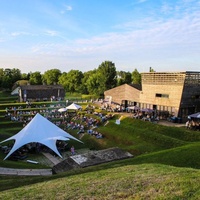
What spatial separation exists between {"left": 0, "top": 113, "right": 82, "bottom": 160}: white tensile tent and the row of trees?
133ft

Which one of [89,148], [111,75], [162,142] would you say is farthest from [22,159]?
[111,75]

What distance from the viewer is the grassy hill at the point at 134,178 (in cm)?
699

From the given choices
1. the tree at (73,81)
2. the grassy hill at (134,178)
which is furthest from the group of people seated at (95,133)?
the tree at (73,81)

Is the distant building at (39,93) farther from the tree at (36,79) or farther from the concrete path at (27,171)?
the tree at (36,79)

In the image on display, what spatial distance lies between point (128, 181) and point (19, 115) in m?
Result: 29.9

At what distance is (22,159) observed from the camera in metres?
21.0

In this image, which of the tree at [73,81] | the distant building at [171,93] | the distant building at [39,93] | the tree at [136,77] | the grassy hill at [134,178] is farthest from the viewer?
the tree at [73,81]

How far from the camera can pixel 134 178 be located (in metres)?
8.62

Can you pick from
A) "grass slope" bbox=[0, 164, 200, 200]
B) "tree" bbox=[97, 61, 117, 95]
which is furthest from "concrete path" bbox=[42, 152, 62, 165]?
"tree" bbox=[97, 61, 117, 95]

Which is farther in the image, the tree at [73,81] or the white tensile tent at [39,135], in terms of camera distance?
the tree at [73,81]

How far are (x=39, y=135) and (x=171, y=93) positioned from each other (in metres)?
18.4

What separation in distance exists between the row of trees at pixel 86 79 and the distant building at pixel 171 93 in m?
25.6

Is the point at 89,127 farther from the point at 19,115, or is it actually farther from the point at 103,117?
the point at 19,115

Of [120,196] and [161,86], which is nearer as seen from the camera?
[120,196]
